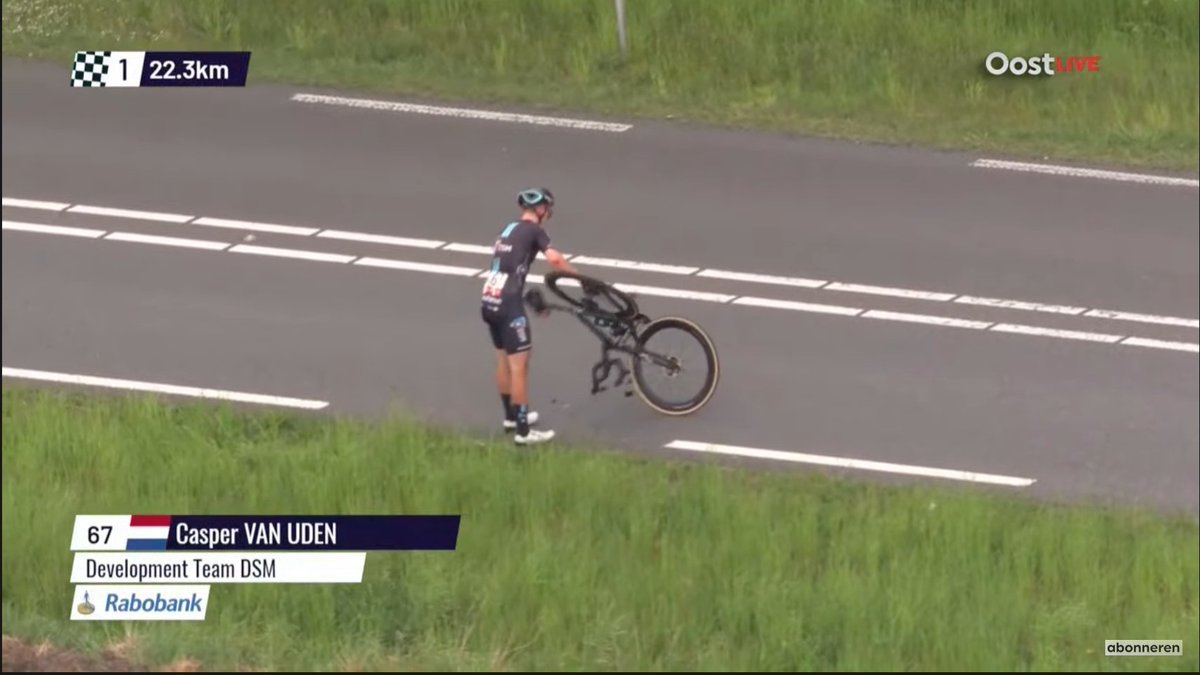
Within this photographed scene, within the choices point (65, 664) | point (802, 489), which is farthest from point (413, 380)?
point (65, 664)

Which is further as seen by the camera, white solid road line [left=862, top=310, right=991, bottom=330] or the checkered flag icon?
the checkered flag icon

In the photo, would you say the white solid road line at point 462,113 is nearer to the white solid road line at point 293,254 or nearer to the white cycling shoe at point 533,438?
the white solid road line at point 293,254

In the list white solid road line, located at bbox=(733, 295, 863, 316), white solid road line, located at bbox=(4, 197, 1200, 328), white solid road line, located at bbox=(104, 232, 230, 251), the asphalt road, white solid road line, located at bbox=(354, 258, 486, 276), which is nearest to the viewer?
the asphalt road

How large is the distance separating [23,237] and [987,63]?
893 cm

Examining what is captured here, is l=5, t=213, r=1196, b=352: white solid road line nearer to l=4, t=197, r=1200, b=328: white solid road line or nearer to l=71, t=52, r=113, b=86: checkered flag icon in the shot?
l=4, t=197, r=1200, b=328: white solid road line

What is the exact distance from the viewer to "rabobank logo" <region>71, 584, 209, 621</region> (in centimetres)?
1250

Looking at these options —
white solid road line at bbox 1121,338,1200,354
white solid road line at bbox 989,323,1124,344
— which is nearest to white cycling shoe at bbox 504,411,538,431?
white solid road line at bbox 989,323,1124,344

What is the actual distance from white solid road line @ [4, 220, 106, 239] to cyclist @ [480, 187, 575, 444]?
4.69 metres

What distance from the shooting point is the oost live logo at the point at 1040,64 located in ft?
68.2

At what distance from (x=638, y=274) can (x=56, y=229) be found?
4.82 m

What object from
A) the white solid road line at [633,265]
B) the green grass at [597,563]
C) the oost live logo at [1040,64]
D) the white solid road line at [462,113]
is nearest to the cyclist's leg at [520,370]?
the green grass at [597,563]

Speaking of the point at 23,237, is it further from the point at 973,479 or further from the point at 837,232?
the point at 973,479

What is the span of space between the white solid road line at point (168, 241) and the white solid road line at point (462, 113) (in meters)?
3.18

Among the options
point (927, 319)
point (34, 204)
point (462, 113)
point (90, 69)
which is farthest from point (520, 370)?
point (90, 69)
